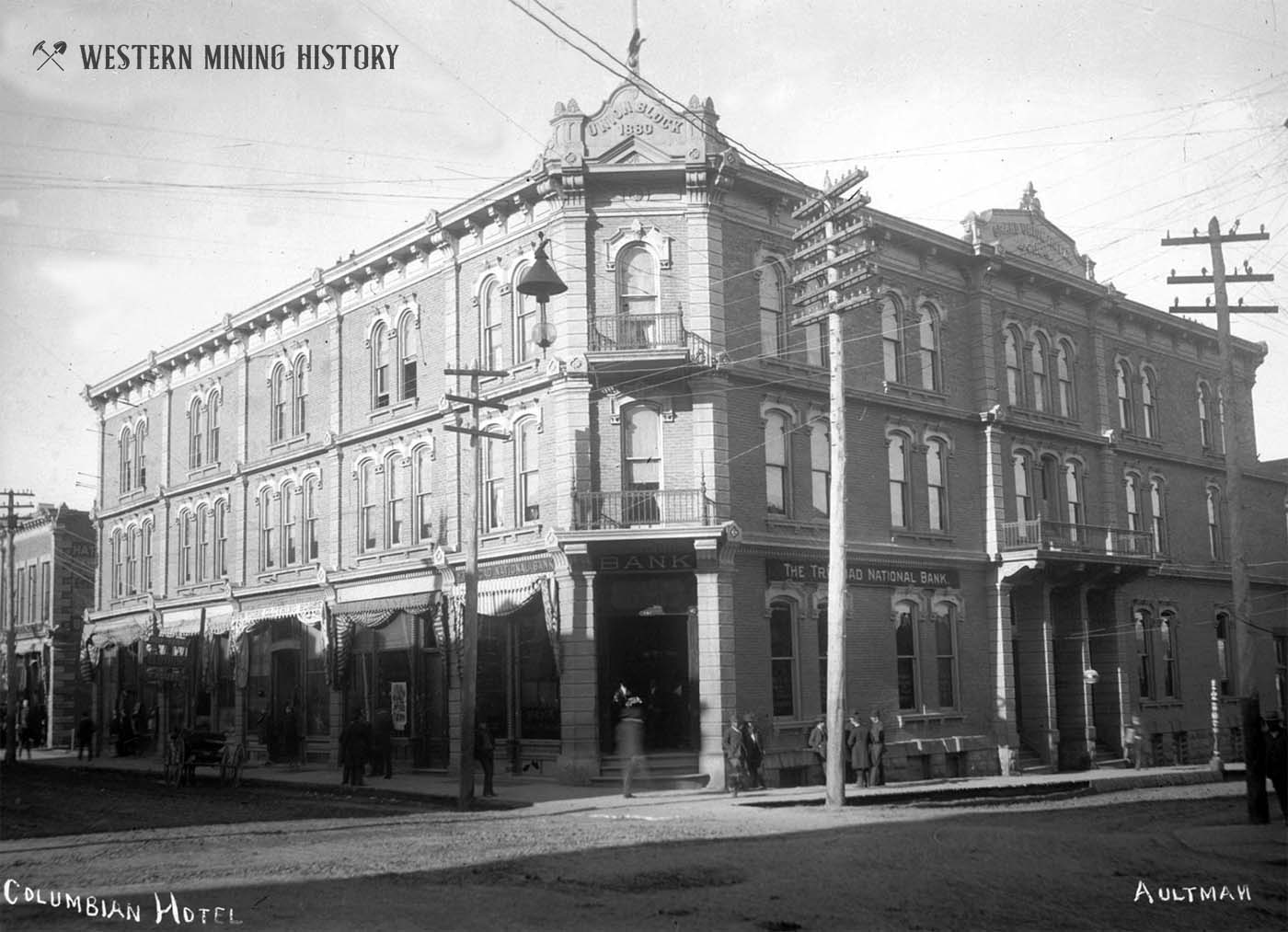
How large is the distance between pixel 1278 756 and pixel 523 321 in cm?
1742

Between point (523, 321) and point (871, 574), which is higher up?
point (523, 321)

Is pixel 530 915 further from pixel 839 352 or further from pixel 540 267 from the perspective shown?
pixel 839 352

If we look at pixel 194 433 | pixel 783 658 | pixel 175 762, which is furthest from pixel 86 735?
pixel 783 658

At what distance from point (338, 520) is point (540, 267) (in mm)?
17796

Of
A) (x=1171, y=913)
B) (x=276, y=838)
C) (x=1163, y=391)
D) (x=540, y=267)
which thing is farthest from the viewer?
(x=1163, y=391)

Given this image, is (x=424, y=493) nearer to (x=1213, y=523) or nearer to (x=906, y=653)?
(x=906, y=653)

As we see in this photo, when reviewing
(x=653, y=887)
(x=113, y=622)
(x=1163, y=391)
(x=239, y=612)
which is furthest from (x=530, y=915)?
(x=113, y=622)

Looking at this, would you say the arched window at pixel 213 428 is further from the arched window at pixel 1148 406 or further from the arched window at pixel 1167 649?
the arched window at pixel 1167 649

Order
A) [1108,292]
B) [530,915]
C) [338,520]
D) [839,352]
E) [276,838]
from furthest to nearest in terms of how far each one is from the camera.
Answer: [1108,292]
[338,520]
[839,352]
[276,838]
[530,915]

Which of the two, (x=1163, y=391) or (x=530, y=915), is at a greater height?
(x=1163, y=391)

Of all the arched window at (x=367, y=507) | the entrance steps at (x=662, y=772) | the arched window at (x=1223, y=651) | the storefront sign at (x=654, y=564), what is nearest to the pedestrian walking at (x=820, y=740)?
the entrance steps at (x=662, y=772)

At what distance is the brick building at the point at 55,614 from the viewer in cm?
5544

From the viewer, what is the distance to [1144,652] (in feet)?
123

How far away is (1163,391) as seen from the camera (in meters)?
40.2
